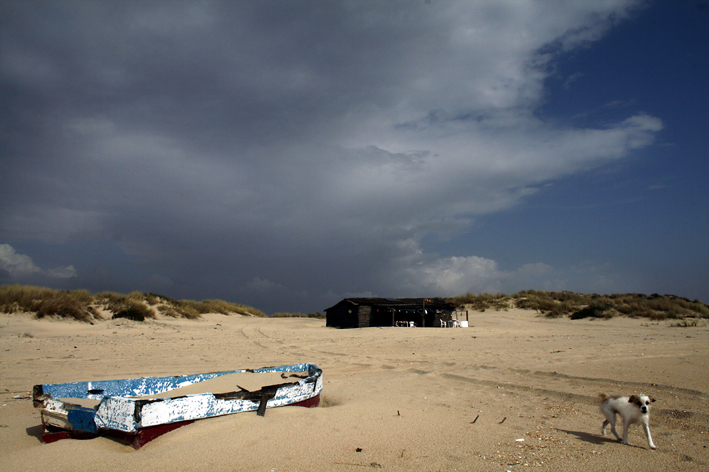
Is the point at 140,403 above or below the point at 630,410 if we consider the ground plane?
above

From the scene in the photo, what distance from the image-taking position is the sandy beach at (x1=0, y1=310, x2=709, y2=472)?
3600 millimetres

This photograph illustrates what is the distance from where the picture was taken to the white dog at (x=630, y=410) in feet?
12.7

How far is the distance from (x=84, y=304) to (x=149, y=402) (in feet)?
69.5

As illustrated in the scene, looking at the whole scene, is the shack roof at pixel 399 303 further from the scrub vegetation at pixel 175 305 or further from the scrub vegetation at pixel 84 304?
the scrub vegetation at pixel 84 304

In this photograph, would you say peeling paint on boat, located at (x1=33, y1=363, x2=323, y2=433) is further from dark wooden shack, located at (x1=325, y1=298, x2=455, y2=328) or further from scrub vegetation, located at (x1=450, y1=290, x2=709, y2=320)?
scrub vegetation, located at (x1=450, y1=290, x2=709, y2=320)

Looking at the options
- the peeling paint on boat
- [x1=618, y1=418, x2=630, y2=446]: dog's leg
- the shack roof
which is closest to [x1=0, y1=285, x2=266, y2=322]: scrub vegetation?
the shack roof

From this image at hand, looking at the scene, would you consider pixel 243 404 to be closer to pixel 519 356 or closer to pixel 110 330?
pixel 519 356

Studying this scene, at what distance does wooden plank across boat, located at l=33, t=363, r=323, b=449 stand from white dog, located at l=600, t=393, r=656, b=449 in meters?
3.69

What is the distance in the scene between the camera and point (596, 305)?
87.1ft

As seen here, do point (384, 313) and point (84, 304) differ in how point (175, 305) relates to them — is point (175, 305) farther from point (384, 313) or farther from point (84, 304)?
point (384, 313)

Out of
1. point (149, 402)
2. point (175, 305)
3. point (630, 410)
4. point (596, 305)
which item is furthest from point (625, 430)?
point (175, 305)

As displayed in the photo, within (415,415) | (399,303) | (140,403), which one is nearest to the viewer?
(140,403)

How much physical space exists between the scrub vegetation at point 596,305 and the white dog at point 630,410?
24.3 m

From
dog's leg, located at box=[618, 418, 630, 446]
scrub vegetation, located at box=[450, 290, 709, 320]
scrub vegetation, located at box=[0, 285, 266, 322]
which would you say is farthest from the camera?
scrub vegetation, located at box=[450, 290, 709, 320]
